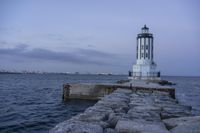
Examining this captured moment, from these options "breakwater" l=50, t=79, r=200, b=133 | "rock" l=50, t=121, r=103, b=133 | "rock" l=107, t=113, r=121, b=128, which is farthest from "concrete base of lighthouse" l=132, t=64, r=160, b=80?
"rock" l=50, t=121, r=103, b=133

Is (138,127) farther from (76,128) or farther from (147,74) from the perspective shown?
(147,74)

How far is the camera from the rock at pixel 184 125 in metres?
6.10

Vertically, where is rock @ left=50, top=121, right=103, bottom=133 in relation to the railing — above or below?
below

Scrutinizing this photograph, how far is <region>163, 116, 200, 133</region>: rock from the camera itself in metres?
6.10

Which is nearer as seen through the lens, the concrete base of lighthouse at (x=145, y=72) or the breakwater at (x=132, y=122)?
the breakwater at (x=132, y=122)

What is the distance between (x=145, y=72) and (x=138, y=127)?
4135cm

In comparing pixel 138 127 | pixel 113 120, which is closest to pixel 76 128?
pixel 138 127

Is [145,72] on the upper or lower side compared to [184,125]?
upper

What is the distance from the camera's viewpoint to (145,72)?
154ft

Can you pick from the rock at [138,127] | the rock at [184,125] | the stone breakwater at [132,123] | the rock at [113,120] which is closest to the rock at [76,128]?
the stone breakwater at [132,123]

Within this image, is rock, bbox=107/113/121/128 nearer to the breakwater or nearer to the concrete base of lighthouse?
the breakwater

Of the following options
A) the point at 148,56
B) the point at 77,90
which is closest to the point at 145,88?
the point at 77,90

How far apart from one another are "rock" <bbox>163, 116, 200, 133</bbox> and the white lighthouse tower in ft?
130

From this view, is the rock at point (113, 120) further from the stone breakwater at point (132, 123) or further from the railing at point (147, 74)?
the railing at point (147, 74)
